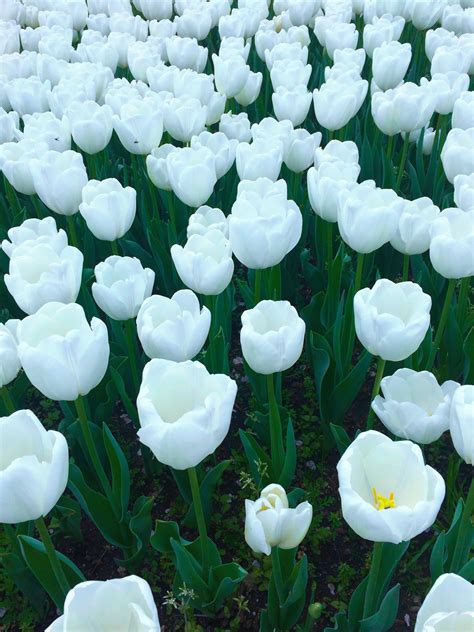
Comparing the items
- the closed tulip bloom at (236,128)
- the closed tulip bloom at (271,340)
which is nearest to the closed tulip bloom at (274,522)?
the closed tulip bloom at (271,340)

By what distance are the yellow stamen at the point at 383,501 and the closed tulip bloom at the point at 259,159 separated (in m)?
1.29

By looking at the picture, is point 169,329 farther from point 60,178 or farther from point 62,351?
point 60,178

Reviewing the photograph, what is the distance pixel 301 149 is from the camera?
2523 millimetres

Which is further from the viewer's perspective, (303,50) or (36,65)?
(36,65)

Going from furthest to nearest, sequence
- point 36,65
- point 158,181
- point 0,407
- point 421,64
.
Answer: point 421,64 → point 36,65 → point 158,181 → point 0,407

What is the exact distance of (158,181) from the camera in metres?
2.53

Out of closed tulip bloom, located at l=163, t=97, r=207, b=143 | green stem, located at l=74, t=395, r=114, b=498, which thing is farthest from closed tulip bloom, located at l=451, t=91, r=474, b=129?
green stem, located at l=74, t=395, r=114, b=498

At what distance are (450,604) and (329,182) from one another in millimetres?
1348

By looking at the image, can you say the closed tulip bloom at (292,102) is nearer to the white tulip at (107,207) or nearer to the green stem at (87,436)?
the white tulip at (107,207)

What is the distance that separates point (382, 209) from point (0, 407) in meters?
1.25

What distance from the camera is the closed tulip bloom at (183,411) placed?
1.25 m

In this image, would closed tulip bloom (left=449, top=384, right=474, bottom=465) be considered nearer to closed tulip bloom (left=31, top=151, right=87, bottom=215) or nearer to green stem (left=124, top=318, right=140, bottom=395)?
green stem (left=124, top=318, right=140, bottom=395)

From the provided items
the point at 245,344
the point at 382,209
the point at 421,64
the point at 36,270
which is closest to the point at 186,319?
the point at 245,344

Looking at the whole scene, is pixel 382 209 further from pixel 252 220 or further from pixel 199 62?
pixel 199 62
